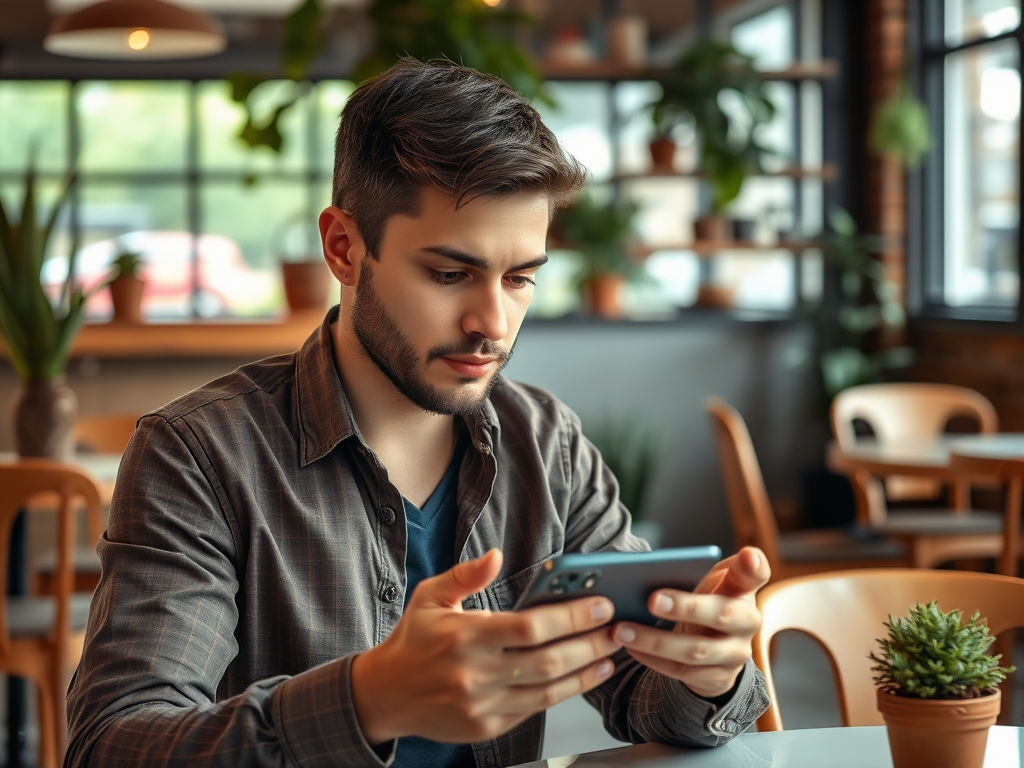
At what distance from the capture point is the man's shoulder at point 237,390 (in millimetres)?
1211

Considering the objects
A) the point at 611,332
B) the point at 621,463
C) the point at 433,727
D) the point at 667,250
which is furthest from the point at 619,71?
the point at 433,727

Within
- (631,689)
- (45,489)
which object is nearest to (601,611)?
(631,689)

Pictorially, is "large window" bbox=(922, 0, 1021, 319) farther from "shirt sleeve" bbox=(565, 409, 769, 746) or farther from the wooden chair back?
"shirt sleeve" bbox=(565, 409, 769, 746)

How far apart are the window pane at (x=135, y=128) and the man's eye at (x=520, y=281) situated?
21.2ft

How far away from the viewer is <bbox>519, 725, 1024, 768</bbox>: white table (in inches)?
42.0

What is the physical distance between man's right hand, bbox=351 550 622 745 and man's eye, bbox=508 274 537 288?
421 mm

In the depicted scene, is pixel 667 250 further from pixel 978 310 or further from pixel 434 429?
pixel 434 429

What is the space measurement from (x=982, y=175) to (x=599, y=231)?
1535 millimetres

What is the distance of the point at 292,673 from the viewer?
1.21 metres

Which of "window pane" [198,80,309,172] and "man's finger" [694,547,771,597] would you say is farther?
"window pane" [198,80,309,172]

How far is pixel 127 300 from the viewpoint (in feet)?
14.2

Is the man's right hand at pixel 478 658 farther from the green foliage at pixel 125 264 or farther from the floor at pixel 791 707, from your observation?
the green foliage at pixel 125 264

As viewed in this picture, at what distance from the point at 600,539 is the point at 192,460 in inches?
19.5

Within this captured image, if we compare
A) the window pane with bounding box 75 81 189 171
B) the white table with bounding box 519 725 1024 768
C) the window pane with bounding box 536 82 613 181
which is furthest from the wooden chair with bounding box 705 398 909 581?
the window pane with bounding box 75 81 189 171
